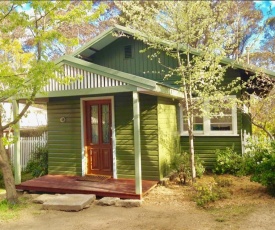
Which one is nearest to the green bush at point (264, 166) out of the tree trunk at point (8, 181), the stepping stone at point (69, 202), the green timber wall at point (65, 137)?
the stepping stone at point (69, 202)

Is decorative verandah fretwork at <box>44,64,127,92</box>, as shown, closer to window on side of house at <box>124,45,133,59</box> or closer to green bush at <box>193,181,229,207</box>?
green bush at <box>193,181,229,207</box>

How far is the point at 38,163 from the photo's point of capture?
1016 centimetres

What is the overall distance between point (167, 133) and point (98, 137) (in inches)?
84.0

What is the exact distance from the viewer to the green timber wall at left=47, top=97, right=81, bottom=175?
27.7ft

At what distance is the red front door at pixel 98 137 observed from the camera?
26.8 ft

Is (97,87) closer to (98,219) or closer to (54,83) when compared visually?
(54,83)

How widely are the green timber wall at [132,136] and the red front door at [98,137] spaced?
305 millimetres

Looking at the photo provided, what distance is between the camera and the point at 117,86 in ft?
20.6

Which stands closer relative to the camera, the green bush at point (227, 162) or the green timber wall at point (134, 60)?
the green bush at point (227, 162)

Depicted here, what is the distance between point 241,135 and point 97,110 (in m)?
4.70

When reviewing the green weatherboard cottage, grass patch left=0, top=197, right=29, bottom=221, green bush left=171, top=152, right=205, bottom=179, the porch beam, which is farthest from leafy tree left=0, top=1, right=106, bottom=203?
green bush left=171, top=152, right=205, bottom=179

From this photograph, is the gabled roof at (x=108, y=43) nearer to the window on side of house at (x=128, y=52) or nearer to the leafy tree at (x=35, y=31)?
the window on side of house at (x=128, y=52)

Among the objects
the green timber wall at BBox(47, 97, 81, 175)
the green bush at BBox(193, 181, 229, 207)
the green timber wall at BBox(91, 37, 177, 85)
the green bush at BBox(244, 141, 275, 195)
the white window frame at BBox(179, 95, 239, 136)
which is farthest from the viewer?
the green timber wall at BBox(91, 37, 177, 85)

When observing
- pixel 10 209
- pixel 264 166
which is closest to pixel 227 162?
pixel 264 166
